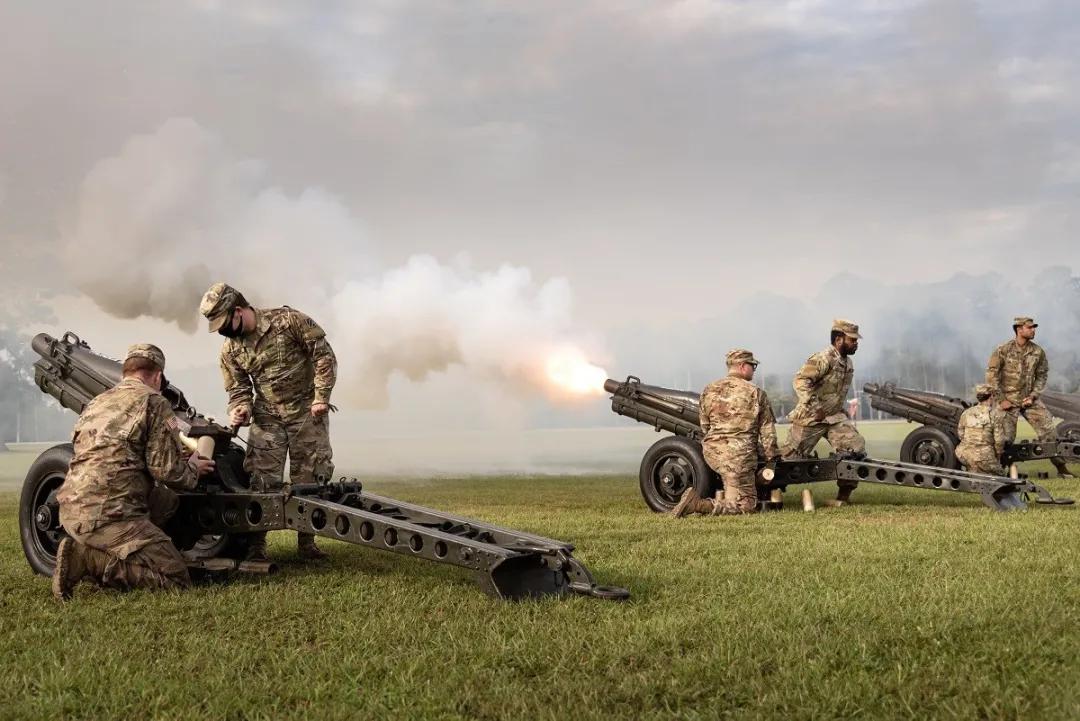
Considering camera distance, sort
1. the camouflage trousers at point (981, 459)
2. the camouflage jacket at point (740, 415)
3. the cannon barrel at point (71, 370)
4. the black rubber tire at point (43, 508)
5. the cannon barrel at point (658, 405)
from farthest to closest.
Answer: the camouflage trousers at point (981, 459) → the cannon barrel at point (658, 405) → the camouflage jacket at point (740, 415) → the cannon barrel at point (71, 370) → the black rubber tire at point (43, 508)

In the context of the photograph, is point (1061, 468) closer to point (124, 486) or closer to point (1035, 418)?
point (1035, 418)

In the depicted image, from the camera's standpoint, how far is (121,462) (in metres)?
5.95

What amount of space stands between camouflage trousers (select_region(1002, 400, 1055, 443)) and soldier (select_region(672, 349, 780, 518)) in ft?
18.8

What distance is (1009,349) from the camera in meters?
14.6

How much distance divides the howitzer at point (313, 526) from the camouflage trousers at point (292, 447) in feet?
0.94

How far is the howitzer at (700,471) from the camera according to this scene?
9.69 meters

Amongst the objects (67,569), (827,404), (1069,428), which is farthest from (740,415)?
(1069,428)

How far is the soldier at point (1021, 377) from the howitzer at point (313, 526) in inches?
430

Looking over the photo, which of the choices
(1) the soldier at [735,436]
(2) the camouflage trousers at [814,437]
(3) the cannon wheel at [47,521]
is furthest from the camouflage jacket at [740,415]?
(3) the cannon wheel at [47,521]

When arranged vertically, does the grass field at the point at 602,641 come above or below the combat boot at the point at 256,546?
below

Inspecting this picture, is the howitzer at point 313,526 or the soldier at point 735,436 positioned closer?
the howitzer at point 313,526

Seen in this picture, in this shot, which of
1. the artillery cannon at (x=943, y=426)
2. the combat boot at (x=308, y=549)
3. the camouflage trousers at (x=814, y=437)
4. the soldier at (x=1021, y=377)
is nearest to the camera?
the combat boot at (x=308, y=549)

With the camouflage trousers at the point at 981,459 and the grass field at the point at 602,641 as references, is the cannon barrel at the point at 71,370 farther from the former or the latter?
the camouflage trousers at the point at 981,459

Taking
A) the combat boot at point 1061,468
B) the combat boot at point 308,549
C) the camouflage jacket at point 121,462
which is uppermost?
the camouflage jacket at point 121,462
